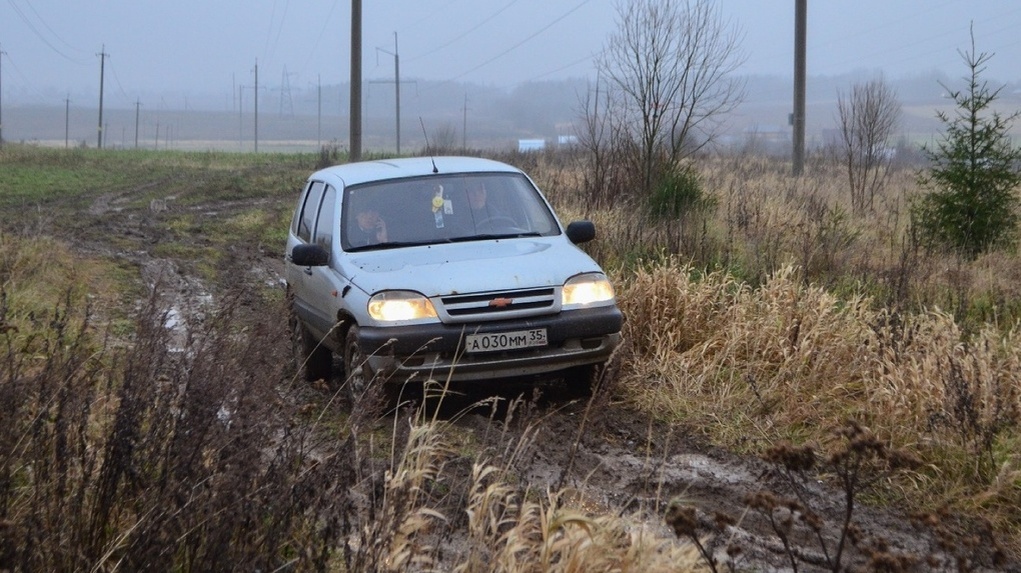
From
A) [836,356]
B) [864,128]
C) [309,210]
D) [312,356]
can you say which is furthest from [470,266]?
[864,128]

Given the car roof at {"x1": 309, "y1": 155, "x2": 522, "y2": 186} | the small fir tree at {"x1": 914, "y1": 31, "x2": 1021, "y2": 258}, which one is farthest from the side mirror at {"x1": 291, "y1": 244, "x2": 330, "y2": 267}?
the small fir tree at {"x1": 914, "y1": 31, "x2": 1021, "y2": 258}

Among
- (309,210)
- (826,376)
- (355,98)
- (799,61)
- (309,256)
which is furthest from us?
(355,98)

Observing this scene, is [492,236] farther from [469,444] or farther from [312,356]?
[469,444]

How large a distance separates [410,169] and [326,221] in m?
0.75

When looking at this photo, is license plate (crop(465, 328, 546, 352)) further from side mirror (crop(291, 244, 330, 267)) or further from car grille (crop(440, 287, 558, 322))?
side mirror (crop(291, 244, 330, 267))

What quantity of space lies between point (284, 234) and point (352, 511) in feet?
53.5

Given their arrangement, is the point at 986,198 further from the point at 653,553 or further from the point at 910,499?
the point at 653,553

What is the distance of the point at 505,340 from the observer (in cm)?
711

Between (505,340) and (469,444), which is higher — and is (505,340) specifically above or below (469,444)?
above

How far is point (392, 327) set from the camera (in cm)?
708

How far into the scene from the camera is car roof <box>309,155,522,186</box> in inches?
345

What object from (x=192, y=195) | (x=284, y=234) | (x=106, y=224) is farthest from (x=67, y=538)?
(x=192, y=195)

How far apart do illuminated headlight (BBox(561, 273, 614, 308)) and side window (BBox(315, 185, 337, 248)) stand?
1.95 m

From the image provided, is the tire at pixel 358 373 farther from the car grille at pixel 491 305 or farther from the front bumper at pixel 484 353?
the car grille at pixel 491 305
